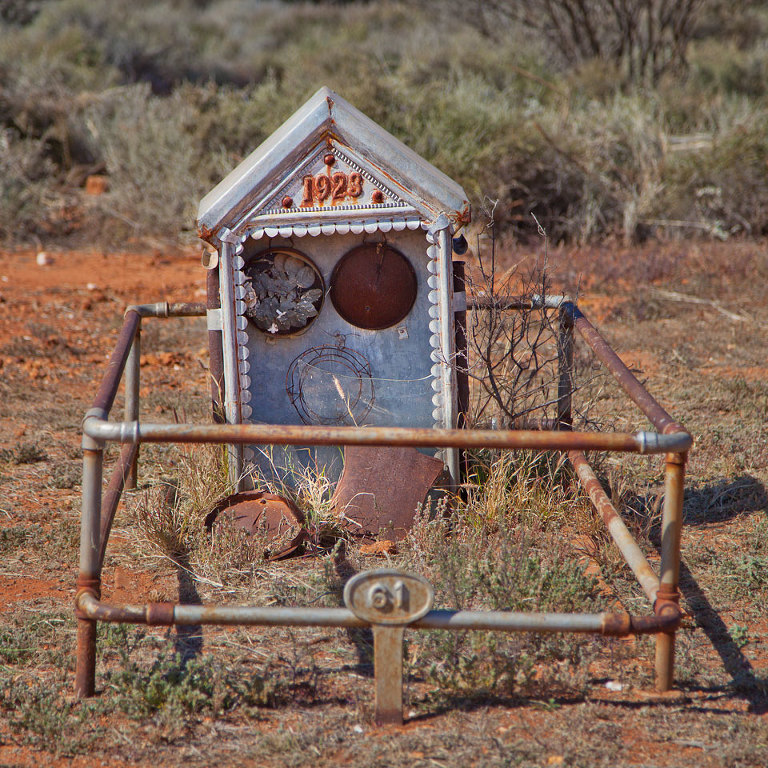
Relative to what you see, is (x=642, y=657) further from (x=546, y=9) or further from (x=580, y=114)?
Result: (x=546, y=9)

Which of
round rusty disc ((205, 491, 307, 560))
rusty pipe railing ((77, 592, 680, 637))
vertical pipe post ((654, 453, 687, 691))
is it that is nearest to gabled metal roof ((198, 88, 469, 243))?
round rusty disc ((205, 491, 307, 560))

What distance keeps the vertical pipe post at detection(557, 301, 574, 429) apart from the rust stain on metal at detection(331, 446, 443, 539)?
71 centimetres

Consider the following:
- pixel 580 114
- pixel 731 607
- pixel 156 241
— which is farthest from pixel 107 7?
pixel 731 607

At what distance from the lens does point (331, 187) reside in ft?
12.9

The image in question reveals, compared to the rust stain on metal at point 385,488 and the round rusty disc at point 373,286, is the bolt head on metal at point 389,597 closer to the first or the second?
the rust stain on metal at point 385,488

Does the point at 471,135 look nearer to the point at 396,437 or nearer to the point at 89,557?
the point at 396,437

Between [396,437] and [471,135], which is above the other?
[471,135]

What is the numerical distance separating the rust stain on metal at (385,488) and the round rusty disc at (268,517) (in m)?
0.22

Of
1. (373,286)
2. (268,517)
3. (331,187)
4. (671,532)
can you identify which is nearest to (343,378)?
(373,286)

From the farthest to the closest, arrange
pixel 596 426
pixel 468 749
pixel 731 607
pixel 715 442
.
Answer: pixel 715 442 → pixel 596 426 → pixel 731 607 → pixel 468 749

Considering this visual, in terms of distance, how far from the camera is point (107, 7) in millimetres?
22484

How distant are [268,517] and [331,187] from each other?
153 cm

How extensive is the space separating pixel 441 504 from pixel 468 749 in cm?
142

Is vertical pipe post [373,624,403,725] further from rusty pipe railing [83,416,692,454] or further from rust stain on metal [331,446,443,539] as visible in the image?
rust stain on metal [331,446,443,539]
